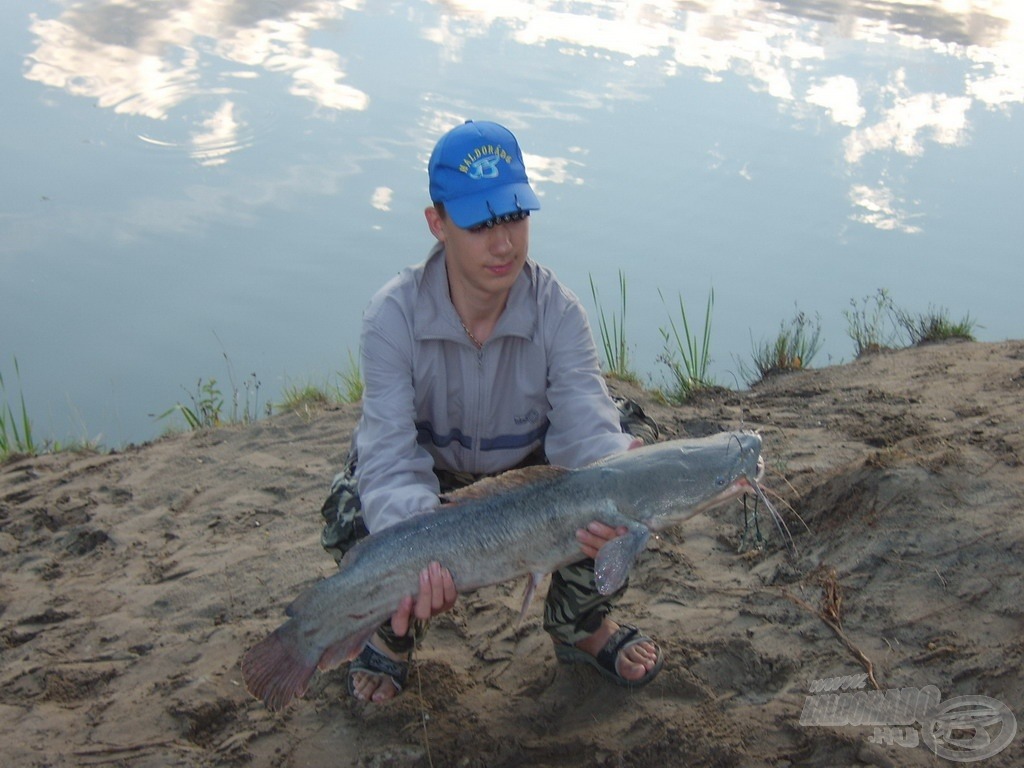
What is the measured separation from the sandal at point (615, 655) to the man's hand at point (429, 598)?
0.69 meters

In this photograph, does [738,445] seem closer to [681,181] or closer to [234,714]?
[234,714]

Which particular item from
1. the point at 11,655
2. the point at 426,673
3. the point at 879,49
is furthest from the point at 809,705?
the point at 879,49

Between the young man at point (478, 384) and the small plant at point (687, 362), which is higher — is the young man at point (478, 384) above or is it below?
above

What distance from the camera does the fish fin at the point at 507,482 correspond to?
311 centimetres

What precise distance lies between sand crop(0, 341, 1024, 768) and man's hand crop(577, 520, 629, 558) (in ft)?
2.25

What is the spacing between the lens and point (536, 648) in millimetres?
3883

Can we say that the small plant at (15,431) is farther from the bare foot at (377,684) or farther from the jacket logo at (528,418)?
the jacket logo at (528,418)

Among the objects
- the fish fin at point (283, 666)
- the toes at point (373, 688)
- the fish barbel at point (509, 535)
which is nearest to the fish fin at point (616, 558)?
the fish barbel at point (509, 535)

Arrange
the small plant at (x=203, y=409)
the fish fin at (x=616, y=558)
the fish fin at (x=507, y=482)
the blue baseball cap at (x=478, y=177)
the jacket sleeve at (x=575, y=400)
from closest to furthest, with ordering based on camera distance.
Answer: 1. the fish fin at (x=616, y=558)
2. the fish fin at (x=507, y=482)
3. the blue baseball cap at (x=478, y=177)
4. the jacket sleeve at (x=575, y=400)
5. the small plant at (x=203, y=409)

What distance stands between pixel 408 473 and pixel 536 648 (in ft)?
3.16

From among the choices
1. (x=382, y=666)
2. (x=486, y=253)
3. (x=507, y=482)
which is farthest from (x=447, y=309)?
(x=382, y=666)

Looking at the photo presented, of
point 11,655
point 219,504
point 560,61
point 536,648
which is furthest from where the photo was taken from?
point 560,61

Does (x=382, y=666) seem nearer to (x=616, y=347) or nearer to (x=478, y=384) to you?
(x=478, y=384)

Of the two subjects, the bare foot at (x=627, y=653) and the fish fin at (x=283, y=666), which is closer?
the fish fin at (x=283, y=666)
